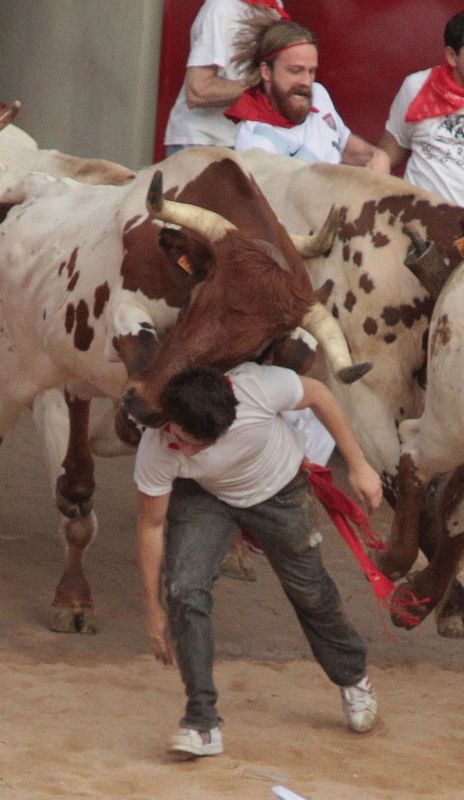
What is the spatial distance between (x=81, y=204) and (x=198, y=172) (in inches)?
33.7

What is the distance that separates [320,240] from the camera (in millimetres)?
5461

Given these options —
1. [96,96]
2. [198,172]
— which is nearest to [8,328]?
[198,172]

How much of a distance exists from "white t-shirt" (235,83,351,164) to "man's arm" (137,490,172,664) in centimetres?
271

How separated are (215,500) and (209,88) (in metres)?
3.84

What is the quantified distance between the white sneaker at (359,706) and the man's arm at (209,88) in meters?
3.88

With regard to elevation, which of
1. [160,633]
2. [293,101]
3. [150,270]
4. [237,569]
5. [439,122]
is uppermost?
[293,101]

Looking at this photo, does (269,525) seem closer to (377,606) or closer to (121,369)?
(121,369)

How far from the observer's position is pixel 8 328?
621cm

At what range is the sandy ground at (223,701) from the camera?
15.0 ft

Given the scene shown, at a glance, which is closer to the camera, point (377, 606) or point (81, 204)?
point (81, 204)

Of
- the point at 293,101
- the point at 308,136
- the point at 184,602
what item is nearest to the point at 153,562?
the point at 184,602

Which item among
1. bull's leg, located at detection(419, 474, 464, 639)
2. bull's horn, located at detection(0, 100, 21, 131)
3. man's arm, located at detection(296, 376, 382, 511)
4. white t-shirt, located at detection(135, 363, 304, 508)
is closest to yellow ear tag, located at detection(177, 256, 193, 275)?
white t-shirt, located at detection(135, 363, 304, 508)

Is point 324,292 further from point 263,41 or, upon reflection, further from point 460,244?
point 263,41

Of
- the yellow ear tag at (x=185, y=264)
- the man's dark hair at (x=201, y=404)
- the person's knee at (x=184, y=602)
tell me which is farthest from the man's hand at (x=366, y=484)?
the yellow ear tag at (x=185, y=264)
